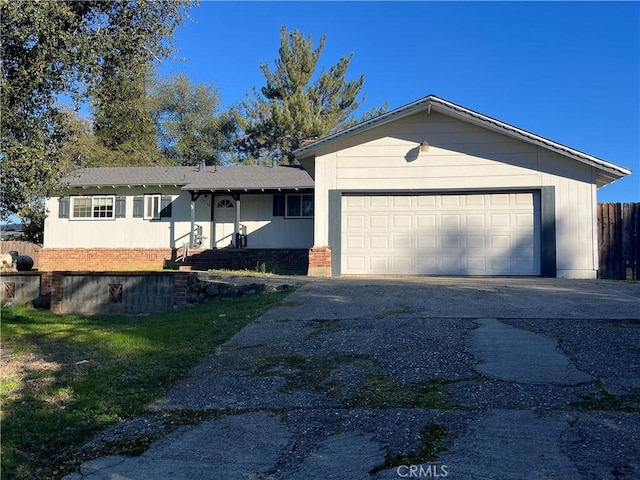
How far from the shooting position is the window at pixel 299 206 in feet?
68.9

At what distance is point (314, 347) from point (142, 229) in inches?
667

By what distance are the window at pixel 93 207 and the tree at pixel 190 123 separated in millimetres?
16021

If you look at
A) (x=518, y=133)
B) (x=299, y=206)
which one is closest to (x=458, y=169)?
(x=518, y=133)

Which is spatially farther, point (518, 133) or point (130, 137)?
point (130, 137)

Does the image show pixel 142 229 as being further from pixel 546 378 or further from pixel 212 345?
pixel 546 378

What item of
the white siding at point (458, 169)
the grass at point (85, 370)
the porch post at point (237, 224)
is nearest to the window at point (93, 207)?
the porch post at point (237, 224)

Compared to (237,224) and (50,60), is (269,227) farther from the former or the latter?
(50,60)

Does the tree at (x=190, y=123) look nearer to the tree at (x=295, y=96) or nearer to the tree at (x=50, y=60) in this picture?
the tree at (x=295, y=96)

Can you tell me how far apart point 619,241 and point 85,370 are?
13.3 m

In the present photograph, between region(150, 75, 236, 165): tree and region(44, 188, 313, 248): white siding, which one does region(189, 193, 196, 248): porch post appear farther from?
region(150, 75, 236, 165): tree

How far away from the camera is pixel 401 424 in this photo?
418cm

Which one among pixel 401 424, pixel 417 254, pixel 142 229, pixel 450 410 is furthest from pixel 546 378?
pixel 142 229

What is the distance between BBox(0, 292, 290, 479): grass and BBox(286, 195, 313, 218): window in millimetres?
10535

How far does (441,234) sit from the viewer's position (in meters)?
14.1
